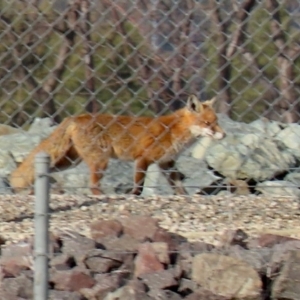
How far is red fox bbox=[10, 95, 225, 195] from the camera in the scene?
6812 millimetres

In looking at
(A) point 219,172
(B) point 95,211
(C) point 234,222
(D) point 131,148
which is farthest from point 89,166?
(C) point 234,222

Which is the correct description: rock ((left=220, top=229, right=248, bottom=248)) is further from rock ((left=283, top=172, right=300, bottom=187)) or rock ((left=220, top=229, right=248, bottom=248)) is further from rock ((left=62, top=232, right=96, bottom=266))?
rock ((left=283, top=172, right=300, bottom=187))

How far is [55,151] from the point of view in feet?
23.9

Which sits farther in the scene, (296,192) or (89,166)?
(89,166)

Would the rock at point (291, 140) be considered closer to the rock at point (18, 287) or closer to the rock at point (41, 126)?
the rock at point (41, 126)

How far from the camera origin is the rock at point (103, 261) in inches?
138

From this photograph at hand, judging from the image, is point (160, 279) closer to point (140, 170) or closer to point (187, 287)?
point (187, 287)

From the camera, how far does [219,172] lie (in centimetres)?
624

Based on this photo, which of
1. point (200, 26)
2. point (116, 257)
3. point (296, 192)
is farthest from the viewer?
point (296, 192)

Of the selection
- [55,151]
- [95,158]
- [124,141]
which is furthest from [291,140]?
[55,151]

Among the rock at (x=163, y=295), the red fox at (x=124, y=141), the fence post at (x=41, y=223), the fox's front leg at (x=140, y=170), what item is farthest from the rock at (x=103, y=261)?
the red fox at (x=124, y=141)

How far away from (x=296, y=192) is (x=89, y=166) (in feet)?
8.55

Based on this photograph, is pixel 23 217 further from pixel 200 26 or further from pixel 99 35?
pixel 200 26

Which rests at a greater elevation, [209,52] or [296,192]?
[209,52]
